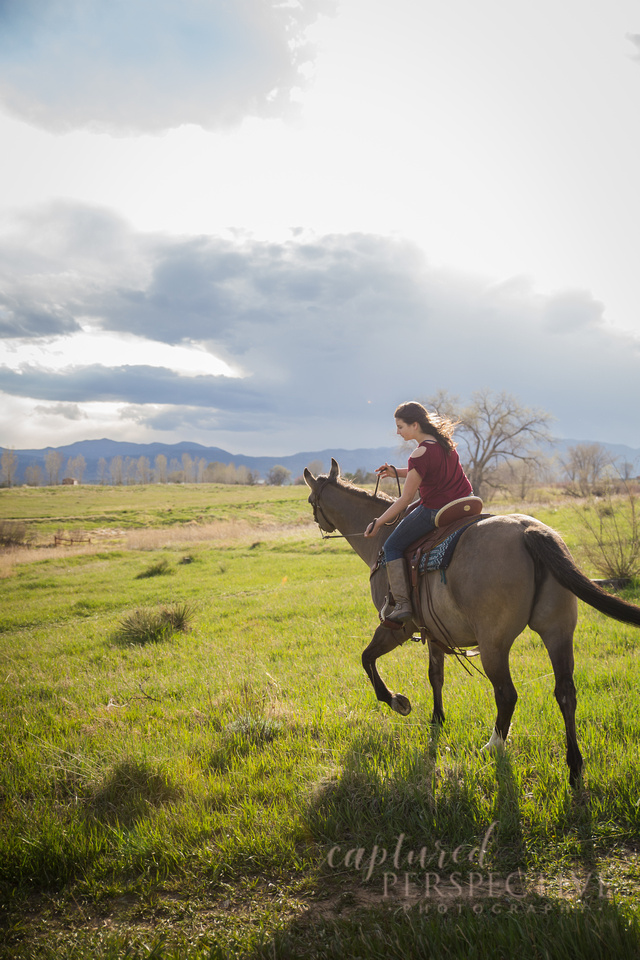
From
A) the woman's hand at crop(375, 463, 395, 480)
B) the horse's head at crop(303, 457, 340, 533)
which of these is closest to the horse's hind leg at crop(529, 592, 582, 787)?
the woman's hand at crop(375, 463, 395, 480)

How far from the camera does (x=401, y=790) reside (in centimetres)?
392

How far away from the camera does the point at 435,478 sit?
500 centimetres

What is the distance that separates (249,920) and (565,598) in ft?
10.9

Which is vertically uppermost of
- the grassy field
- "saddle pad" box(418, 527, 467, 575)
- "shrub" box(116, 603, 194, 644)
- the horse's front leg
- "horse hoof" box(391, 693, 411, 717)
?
"saddle pad" box(418, 527, 467, 575)

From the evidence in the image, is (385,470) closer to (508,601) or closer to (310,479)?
(310,479)

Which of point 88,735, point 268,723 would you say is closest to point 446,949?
point 268,723

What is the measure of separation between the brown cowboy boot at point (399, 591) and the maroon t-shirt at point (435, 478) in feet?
2.52

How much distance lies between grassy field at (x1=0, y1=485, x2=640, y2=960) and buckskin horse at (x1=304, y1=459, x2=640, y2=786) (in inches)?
26.8

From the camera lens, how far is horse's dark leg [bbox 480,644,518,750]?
4.11m

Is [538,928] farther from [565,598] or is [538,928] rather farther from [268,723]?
[268,723]

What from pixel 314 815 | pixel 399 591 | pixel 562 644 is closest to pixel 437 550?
pixel 399 591

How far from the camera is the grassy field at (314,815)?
2797 millimetres

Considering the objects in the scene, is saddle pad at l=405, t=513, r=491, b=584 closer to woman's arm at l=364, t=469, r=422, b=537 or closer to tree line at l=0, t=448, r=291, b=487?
woman's arm at l=364, t=469, r=422, b=537

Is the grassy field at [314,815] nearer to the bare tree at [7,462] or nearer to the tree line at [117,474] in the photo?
the tree line at [117,474]
